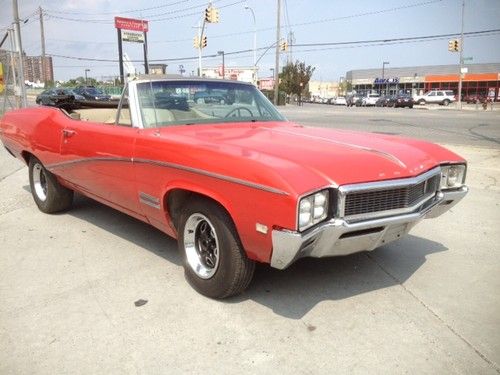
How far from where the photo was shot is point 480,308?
10.2 feet

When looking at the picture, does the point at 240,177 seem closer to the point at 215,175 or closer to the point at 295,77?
the point at 215,175

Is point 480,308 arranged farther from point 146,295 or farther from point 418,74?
point 418,74

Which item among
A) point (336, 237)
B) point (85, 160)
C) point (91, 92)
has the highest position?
point (91, 92)

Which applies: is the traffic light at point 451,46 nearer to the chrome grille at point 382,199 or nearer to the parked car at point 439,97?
the parked car at point 439,97

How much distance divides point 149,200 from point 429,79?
72927mm

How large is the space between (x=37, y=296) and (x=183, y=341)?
1.26 meters

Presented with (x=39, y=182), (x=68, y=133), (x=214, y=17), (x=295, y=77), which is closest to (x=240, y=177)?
(x=68, y=133)

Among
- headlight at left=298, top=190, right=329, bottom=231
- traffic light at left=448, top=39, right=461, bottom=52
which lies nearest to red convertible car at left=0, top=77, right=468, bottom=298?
headlight at left=298, top=190, right=329, bottom=231

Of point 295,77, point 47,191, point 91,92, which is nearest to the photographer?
point 47,191

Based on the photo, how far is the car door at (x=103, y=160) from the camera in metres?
3.69

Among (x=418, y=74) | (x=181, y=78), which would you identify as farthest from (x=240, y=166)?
(x=418, y=74)

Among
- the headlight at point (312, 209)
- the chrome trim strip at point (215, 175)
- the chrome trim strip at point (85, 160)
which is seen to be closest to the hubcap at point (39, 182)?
the chrome trim strip at point (85, 160)

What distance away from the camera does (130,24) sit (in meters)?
46.6

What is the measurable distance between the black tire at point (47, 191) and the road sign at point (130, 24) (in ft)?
139
